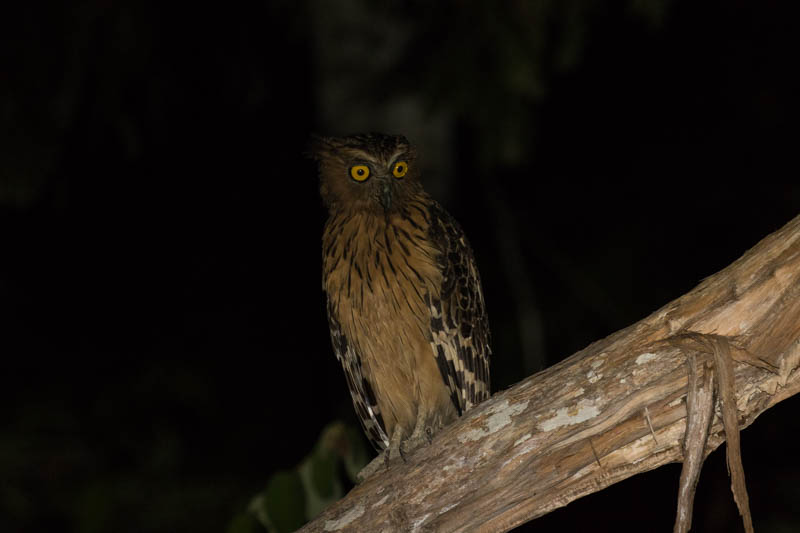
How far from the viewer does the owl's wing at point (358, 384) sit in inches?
112

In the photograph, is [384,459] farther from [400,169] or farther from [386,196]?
[400,169]

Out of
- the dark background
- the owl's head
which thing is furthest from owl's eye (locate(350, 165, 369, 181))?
the dark background

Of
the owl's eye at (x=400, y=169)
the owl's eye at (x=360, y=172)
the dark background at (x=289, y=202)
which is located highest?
the dark background at (x=289, y=202)

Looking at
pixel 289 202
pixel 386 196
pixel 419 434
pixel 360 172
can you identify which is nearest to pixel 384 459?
pixel 419 434

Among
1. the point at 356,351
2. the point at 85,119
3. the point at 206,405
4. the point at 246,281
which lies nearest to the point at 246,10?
the point at 85,119

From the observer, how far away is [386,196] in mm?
2629

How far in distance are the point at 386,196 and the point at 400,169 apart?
13cm

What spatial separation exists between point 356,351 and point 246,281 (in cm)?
380

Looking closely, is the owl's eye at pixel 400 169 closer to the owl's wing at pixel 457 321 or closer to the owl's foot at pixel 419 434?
the owl's wing at pixel 457 321

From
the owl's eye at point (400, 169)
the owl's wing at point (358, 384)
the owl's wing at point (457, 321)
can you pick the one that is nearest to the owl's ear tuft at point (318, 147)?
the owl's eye at point (400, 169)

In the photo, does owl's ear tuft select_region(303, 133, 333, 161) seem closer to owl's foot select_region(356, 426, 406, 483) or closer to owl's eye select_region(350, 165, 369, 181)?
owl's eye select_region(350, 165, 369, 181)

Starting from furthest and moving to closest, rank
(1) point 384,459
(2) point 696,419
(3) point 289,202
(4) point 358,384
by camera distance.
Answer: (3) point 289,202, (4) point 358,384, (1) point 384,459, (2) point 696,419

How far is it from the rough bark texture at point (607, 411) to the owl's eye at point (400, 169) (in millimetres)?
1021

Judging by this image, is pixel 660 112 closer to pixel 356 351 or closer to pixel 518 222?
pixel 518 222
